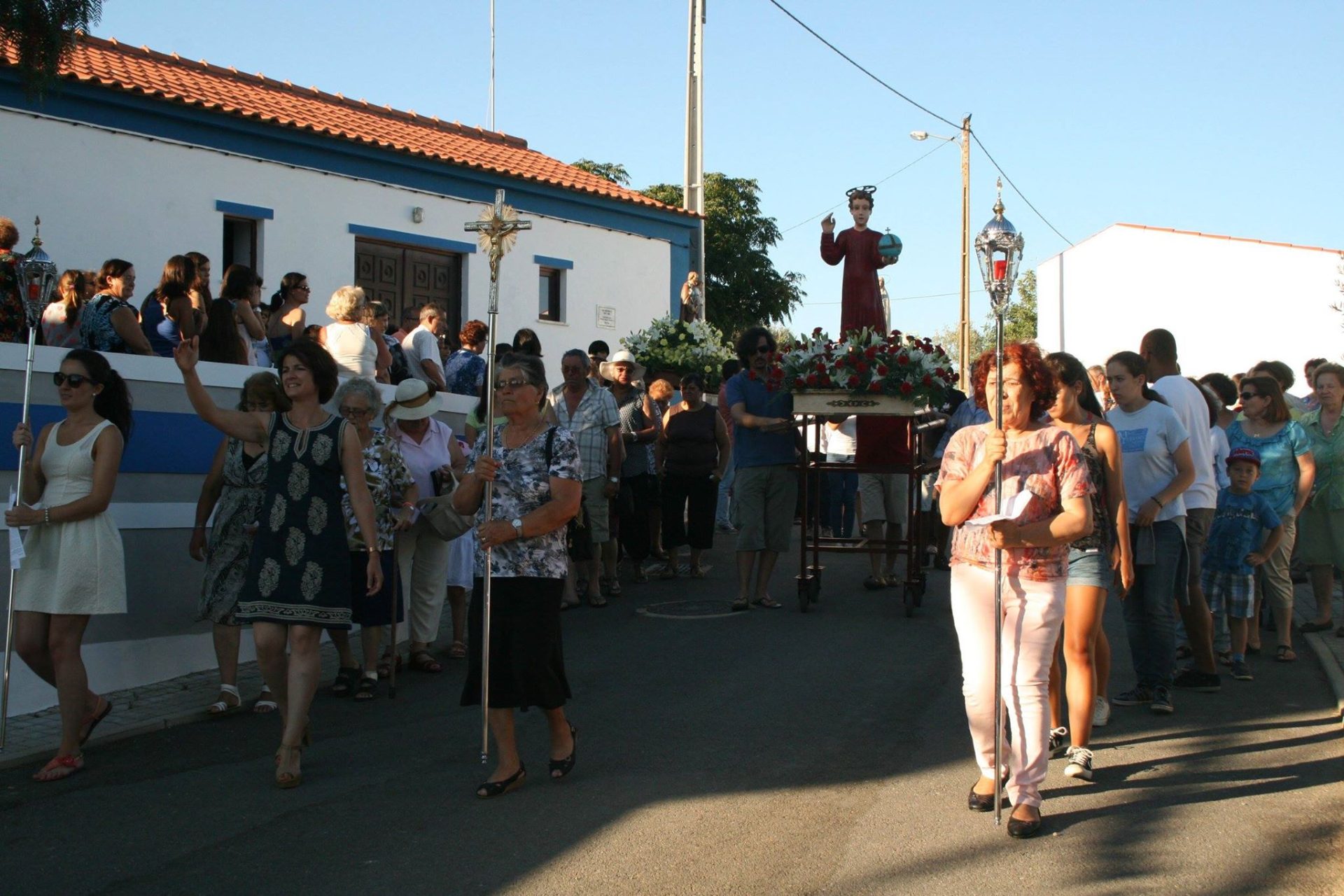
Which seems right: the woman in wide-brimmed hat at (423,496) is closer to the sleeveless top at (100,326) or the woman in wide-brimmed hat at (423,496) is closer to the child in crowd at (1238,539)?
the sleeveless top at (100,326)

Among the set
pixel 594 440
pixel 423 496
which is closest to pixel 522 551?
pixel 423 496

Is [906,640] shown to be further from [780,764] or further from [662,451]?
[662,451]

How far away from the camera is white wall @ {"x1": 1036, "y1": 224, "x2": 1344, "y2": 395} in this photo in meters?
37.9

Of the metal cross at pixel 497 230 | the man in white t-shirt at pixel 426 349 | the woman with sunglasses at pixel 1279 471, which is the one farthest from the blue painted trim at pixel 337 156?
the woman with sunglasses at pixel 1279 471

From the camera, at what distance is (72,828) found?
5.61m

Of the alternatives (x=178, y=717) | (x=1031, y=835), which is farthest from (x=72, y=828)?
(x=1031, y=835)

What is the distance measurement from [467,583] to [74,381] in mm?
3968

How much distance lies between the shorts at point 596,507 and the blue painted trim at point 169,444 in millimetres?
3103

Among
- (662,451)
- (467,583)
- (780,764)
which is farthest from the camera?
(662,451)

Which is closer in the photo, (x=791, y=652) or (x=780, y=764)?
(x=780, y=764)

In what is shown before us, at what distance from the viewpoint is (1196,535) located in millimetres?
7871

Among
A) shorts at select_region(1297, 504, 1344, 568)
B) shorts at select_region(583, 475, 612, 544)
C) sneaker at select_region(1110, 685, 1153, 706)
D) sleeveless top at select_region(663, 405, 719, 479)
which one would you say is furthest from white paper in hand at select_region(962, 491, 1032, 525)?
sleeveless top at select_region(663, 405, 719, 479)

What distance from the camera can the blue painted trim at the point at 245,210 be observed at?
16.9 m

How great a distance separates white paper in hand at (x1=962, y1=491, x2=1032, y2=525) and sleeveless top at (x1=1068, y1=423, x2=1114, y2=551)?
1075 mm
